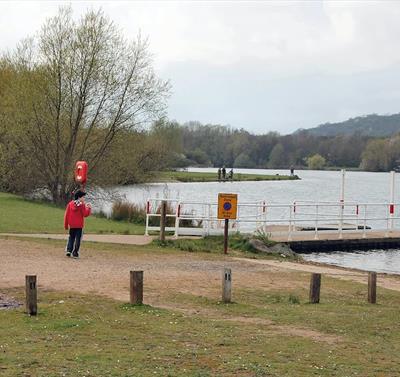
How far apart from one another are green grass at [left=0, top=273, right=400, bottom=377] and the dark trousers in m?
5.20

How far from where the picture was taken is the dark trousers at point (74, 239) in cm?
1844

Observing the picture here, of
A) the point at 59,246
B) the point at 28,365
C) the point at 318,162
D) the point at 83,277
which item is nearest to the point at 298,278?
the point at 83,277

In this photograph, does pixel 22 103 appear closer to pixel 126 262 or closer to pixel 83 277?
pixel 126 262

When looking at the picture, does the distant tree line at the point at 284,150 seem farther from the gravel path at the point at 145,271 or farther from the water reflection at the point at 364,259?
the gravel path at the point at 145,271

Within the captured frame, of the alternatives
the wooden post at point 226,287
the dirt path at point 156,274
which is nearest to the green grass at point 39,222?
the dirt path at point 156,274

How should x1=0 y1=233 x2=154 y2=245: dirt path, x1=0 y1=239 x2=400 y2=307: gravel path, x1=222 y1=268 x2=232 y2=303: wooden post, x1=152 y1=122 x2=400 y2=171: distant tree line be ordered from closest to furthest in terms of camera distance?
x1=222 y1=268 x2=232 y2=303: wooden post
x1=0 y1=239 x2=400 y2=307: gravel path
x1=0 y1=233 x2=154 y2=245: dirt path
x1=152 y1=122 x2=400 y2=171: distant tree line

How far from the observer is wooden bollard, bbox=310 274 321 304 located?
1374cm

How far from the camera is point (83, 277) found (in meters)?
15.2

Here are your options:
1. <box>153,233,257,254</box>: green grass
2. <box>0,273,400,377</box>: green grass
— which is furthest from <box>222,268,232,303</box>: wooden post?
<box>153,233,257,254</box>: green grass

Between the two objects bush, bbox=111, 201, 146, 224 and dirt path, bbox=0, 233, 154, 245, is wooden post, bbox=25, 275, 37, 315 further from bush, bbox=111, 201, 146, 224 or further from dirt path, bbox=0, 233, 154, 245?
bush, bbox=111, 201, 146, 224

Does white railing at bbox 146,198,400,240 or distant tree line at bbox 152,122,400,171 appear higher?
distant tree line at bbox 152,122,400,171

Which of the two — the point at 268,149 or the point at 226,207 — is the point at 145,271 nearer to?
the point at 226,207

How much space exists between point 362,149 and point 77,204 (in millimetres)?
155125

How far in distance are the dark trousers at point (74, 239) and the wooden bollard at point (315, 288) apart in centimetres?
686
